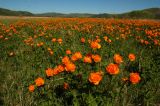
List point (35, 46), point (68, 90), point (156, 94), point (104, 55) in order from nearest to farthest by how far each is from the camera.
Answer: point (68, 90) → point (156, 94) → point (104, 55) → point (35, 46)

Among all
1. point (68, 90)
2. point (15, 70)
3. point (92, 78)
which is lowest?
point (15, 70)

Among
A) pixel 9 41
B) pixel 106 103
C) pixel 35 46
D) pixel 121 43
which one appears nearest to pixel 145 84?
pixel 106 103

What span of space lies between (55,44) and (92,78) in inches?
140

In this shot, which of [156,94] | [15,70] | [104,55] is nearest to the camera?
[156,94]

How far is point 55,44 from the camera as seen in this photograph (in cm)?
599

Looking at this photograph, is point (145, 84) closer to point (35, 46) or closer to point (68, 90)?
point (68, 90)

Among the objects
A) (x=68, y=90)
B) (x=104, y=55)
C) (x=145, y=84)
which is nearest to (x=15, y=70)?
(x=104, y=55)

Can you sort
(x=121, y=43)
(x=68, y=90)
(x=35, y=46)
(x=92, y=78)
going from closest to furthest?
1. (x=92, y=78)
2. (x=68, y=90)
3. (x=35, y=46)
4. (x=121, y=43)

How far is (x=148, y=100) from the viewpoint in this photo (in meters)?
3.24

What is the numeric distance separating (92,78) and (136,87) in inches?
49.9

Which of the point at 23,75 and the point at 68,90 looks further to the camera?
the point at 23,75

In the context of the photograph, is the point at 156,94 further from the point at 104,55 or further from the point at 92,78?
the point at 104,55

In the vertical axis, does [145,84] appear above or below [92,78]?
below

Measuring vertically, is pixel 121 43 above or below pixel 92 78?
below
